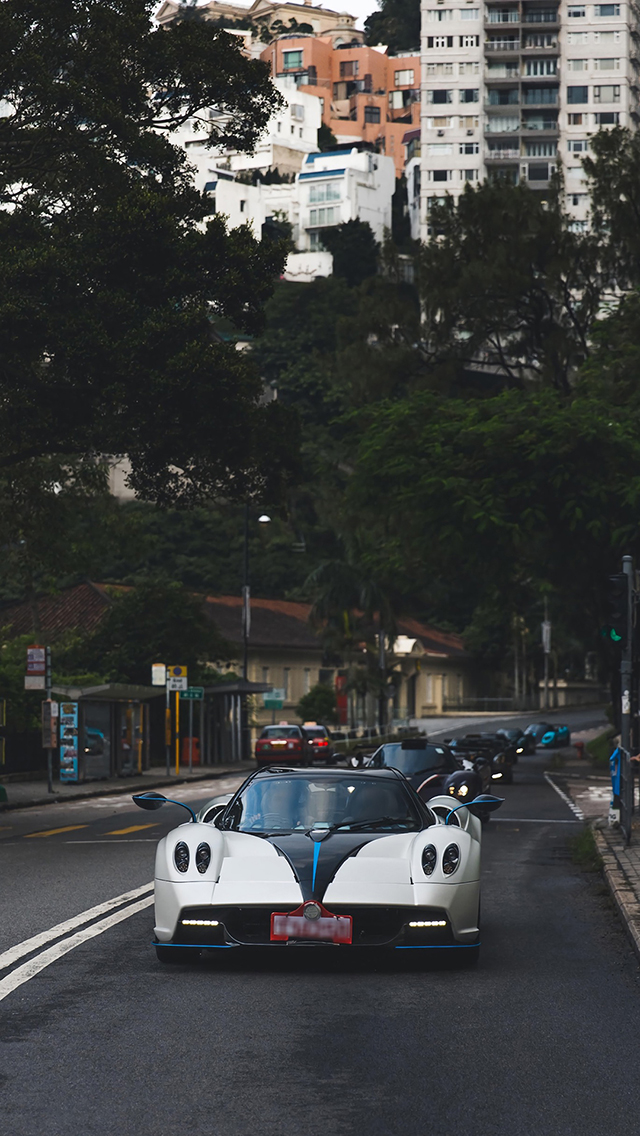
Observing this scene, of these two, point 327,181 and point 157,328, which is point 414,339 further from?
point 327,181

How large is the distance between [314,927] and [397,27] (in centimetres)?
19831

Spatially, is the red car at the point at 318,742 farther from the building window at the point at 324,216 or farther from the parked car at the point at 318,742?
the building window at the point at 324,216

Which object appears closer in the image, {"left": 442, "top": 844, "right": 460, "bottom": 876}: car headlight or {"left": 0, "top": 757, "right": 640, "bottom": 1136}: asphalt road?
{"left": 0, "top": 757, "right": 640, "bottom": 1136}: asphalt road

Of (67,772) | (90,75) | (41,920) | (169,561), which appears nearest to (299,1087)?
(41,920)

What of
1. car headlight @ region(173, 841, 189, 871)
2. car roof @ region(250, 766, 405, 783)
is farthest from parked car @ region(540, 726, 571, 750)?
car headlight @ region(173, 841, 189, 871)

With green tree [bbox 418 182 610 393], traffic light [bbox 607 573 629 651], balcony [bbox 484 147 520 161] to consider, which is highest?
balcony [bbox 484 147 520 161]

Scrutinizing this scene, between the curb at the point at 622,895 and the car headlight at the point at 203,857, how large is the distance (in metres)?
2.88

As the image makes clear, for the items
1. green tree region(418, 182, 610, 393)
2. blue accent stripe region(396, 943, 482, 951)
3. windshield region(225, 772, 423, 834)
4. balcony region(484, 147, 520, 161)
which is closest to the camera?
blue accent stripe region(396, 943, 482, 951)

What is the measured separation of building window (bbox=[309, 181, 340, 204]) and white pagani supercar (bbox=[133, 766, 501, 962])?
153161mm

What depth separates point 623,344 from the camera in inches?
1613

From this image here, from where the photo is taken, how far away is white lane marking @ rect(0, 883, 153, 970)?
9788 millimetres

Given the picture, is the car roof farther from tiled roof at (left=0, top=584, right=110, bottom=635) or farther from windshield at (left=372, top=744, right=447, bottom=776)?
tiled roof at (left=0, top=584, right=110, bottom=635)

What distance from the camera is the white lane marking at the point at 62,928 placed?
9.79 metres

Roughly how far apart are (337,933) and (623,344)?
33839 mm
